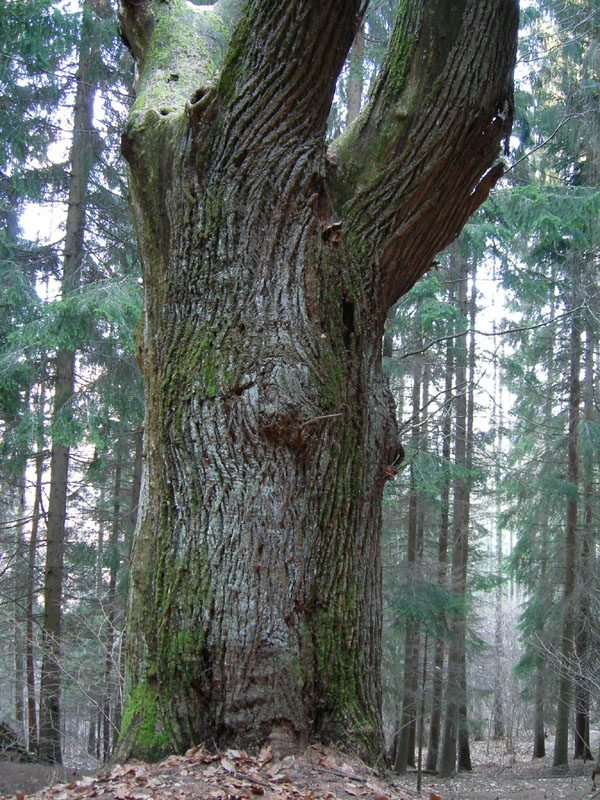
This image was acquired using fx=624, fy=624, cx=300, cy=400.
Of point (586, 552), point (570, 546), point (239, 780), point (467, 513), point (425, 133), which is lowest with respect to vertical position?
point (239, 780)

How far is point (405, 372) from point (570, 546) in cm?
566

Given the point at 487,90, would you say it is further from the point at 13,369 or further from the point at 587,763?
the point at 587,763

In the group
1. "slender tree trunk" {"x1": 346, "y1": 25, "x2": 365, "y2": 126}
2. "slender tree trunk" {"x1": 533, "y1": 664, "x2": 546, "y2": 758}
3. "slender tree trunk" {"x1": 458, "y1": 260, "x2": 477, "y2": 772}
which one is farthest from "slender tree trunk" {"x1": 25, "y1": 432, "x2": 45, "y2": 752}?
"slender tree trunk" {"x1": 533, "y1": 664, "x2": 546, "y2": 758}

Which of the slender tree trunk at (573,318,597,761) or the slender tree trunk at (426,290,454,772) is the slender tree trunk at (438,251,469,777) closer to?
the slender tree trunk at (426,290,454,772)

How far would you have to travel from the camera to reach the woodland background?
993cm

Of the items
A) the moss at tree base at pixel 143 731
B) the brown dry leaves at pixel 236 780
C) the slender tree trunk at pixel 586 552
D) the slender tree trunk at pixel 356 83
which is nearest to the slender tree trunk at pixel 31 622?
the moss at tree base at pixel 143 731

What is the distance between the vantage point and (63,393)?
10.9m

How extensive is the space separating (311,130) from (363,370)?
4.19 ft

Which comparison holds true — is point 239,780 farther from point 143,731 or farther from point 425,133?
point 425,133

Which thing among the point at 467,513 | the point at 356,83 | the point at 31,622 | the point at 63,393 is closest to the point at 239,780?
the point at 31,622

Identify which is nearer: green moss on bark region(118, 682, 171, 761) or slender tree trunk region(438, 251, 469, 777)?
green moss on bark region(118, 682, 171, 761)

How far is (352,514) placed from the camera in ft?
10.1

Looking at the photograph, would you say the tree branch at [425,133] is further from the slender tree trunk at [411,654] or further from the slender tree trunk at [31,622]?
the slender tree trunk at [411,654]

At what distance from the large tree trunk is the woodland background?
15.7ft
